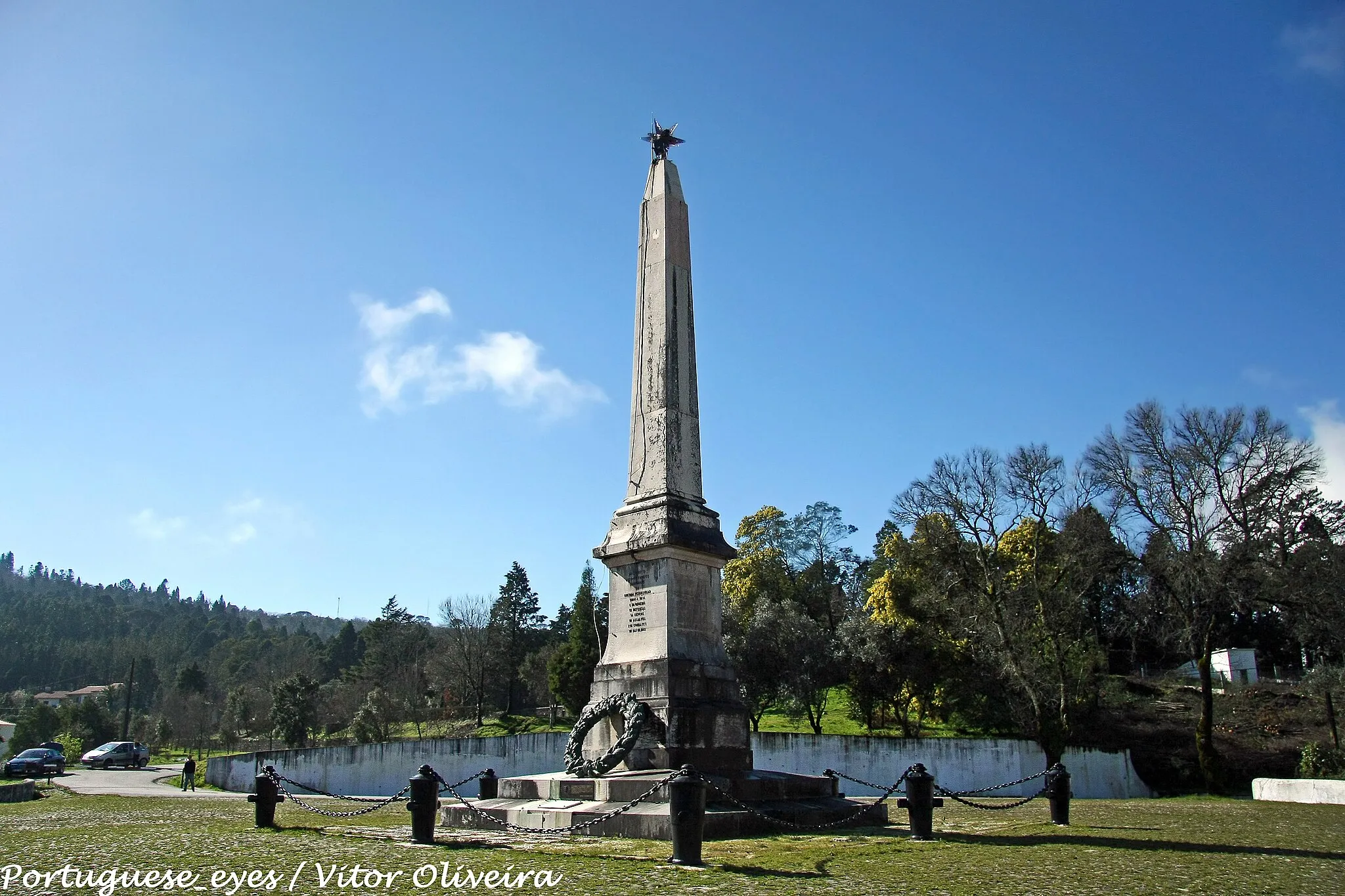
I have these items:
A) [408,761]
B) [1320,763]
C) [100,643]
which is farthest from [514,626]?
[100,643]

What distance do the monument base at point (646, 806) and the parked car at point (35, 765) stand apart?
29797 millimetres

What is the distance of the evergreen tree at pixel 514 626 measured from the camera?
2456 inches

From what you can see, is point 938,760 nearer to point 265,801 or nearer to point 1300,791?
point 1300,791

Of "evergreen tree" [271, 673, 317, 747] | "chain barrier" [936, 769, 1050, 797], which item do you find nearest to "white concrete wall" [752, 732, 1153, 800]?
"chain barrier" [936, 769, 1050, 797]

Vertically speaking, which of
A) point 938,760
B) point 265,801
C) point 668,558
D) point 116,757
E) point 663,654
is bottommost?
point 116,757

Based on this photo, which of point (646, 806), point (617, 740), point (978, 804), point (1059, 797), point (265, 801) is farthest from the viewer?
point (617, 740)

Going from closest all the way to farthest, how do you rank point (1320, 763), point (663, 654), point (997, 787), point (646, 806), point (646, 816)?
point (646, 816), point (646, 806), point (663, 654), point (997, 787), point (1320, 763)

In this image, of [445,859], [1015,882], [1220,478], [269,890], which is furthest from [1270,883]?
[1220,478]

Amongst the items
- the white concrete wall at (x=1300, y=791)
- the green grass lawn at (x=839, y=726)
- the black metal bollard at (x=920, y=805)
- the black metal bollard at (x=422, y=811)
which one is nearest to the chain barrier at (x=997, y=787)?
the black metal bollard at (x=920, y=805)

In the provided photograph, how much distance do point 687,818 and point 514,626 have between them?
198 ft

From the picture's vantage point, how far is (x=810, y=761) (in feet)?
86.3

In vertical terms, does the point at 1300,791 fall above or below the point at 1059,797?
below

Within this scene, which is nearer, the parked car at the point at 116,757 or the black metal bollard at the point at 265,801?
the black metal bollard at the point at 265,801

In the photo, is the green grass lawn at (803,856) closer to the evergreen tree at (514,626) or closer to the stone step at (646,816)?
the stone step at (646,816)
